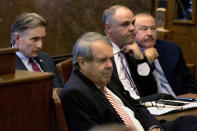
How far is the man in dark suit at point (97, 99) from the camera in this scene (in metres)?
2.36

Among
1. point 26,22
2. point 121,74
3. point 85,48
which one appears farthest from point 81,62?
point 121,74

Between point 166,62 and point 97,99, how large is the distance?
1896 mm

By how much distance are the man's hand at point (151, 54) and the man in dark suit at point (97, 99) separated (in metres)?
1.04

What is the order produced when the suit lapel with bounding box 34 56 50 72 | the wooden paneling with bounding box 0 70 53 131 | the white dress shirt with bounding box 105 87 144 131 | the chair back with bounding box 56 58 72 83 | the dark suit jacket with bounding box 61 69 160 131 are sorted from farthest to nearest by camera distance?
the suit lapel with bounding box 34 56 50 72
the chair back with bounding box 56 58 72 83
the white dress shirt with bounding box 105 87 144 131
the dark suit jacket with bounding box 61 69 160 131
the wooden paneling with bounding box 0 70 53 131

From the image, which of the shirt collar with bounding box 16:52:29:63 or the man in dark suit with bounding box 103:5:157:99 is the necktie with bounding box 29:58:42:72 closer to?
the shirt collar with bounding box 16:52:29:63

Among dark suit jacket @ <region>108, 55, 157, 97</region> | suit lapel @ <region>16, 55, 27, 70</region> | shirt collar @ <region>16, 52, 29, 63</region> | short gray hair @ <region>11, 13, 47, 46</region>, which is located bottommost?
dark suit jacket @ <region>108, 55, 157, 97</region>

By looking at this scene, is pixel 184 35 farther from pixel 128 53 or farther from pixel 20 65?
pixel 20 65

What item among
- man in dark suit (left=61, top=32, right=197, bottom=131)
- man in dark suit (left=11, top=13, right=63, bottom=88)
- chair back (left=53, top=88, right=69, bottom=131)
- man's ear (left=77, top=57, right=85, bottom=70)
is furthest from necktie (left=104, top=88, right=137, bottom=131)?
man in dark suit (left=11, top=13, right=63, bottom=88)

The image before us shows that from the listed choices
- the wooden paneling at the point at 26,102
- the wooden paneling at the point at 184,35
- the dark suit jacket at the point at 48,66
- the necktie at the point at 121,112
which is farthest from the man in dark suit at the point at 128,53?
the wooden paneling at the point at 26,102

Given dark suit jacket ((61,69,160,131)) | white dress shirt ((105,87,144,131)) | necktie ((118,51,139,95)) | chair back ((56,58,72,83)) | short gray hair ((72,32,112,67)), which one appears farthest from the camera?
necktie ((118,51,139,95))

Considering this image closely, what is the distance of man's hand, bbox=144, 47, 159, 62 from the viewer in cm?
405

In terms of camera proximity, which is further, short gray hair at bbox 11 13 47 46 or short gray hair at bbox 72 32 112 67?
short gray hair at bbox 11 13 47 46

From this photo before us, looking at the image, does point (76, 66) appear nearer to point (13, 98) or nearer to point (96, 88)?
point (96, 88)

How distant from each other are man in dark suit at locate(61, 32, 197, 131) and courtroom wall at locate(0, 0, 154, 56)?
157 cm
